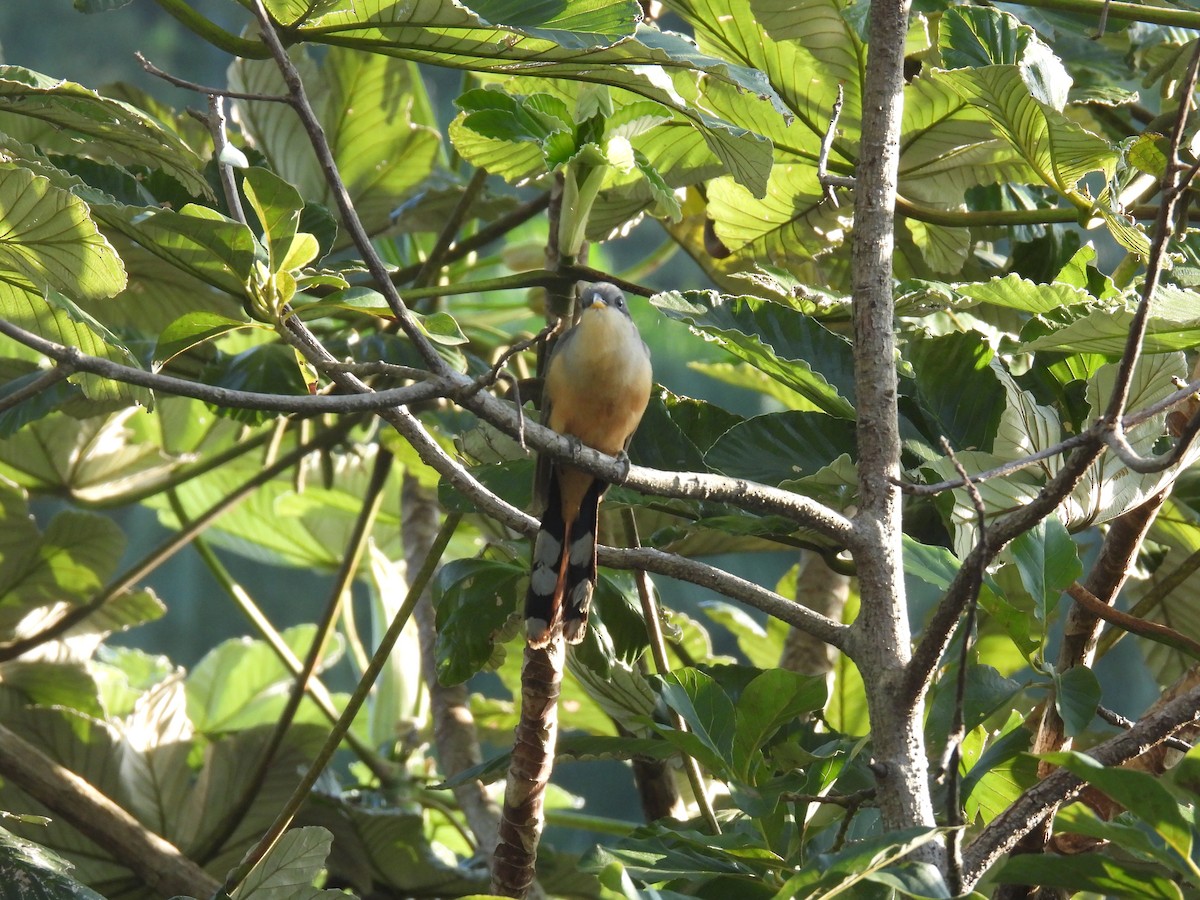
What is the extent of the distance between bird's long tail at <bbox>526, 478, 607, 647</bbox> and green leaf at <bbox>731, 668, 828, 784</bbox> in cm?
26

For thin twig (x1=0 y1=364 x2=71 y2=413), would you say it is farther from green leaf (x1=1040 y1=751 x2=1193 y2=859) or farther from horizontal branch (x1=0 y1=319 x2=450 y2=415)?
green leaf (x1=1040 y1=751 x2=1193 y2=859)

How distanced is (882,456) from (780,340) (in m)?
0.40

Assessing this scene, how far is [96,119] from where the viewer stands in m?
1.38

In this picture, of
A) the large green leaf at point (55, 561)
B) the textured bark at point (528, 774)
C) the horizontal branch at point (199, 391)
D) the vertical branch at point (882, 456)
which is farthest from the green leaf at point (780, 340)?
the large green leaf at point (55, 561)

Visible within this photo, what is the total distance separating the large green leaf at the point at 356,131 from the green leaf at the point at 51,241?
3.01 feet

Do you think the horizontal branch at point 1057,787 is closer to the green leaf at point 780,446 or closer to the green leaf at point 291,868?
the green leaf at point 780,446

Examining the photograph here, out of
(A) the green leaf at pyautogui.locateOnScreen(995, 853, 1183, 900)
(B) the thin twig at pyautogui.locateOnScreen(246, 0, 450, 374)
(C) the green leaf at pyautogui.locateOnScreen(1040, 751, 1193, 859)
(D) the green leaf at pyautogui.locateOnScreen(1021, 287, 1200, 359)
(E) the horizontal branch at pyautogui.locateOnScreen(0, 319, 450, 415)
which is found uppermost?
(D) the green leaf at pyautogui.locateOnScreen(1021, 287, 1200, 359)

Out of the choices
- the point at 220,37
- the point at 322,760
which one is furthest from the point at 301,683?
the point at 220,37

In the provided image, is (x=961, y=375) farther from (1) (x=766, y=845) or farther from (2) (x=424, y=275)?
(2) (x=424, y=275)

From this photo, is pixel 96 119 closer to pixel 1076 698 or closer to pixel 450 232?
pixel 450 232

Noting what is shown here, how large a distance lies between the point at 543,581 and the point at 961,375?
0.56m

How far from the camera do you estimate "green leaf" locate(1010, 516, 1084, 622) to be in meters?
1.17

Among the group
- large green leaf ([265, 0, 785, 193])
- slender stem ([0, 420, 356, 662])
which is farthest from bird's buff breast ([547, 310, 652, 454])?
slender stem ([0, 420, 356, 662])

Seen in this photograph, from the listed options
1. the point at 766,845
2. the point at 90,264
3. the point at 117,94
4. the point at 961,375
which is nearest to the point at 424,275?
the point at 117,94
